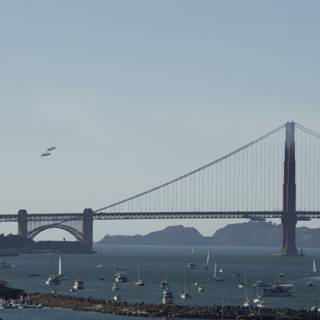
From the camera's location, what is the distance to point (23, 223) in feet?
580

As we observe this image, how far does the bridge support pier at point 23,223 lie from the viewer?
175375 mm

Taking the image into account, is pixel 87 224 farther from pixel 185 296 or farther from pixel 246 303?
pixel 246 303

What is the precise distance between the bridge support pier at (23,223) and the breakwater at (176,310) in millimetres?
92604

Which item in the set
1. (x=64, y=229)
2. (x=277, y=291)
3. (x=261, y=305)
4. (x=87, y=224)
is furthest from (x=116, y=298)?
(x=64, y=229)

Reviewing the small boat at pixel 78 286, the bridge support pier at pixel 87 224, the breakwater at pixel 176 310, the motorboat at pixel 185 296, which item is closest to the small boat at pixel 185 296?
the motorboat at pixel 185 296

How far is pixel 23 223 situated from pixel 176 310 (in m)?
102

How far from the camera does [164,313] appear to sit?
7444 cm

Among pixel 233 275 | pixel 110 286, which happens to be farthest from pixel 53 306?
pixel 233 275

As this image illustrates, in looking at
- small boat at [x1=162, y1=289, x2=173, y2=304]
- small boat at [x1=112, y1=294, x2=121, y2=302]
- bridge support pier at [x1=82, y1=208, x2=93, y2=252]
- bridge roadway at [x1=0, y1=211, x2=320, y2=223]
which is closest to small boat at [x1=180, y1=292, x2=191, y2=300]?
small boat at [x1=162, y1=289, x2=173, y2=304]

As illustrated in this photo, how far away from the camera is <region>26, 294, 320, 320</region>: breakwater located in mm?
73312

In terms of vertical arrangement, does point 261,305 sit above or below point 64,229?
below

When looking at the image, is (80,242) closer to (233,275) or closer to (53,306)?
(233,275)

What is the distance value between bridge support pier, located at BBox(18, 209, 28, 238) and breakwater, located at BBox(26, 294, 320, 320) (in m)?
92.6

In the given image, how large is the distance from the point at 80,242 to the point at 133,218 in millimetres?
22323
